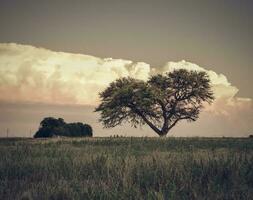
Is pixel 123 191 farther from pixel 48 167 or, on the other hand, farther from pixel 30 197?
pixel 48 167

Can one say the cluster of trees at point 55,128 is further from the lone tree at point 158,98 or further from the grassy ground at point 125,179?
the grassy ground at point 125,179

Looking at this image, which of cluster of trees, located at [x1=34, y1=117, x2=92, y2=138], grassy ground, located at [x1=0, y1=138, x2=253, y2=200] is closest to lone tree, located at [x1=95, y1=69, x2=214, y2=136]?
cluster of trees, located at [x1=34, y1=117, x2=92, y2=138]

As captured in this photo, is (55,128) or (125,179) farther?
(55,128)

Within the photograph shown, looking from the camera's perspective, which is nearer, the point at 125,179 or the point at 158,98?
the point at 125,179

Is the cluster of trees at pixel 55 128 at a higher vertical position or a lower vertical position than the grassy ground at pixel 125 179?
higher

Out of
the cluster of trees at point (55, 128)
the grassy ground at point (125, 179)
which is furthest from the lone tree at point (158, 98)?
the grassy ground at point (125, 179)

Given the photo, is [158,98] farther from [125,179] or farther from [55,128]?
[125,179]

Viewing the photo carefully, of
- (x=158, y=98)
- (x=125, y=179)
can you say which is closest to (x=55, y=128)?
(x=158, y=98)

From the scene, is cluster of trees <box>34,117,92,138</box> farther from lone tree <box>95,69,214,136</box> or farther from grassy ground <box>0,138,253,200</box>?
grassy ground <box>0,138,253,200</box>

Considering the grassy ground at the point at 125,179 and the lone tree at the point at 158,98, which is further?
the lone tree at the point at 158,98

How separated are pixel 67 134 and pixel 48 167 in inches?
1307

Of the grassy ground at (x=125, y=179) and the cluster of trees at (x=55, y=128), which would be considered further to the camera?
the cluster of trees at (x=55, y=128)

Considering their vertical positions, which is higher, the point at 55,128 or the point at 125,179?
the point at 55,128

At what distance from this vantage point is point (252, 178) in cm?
870
